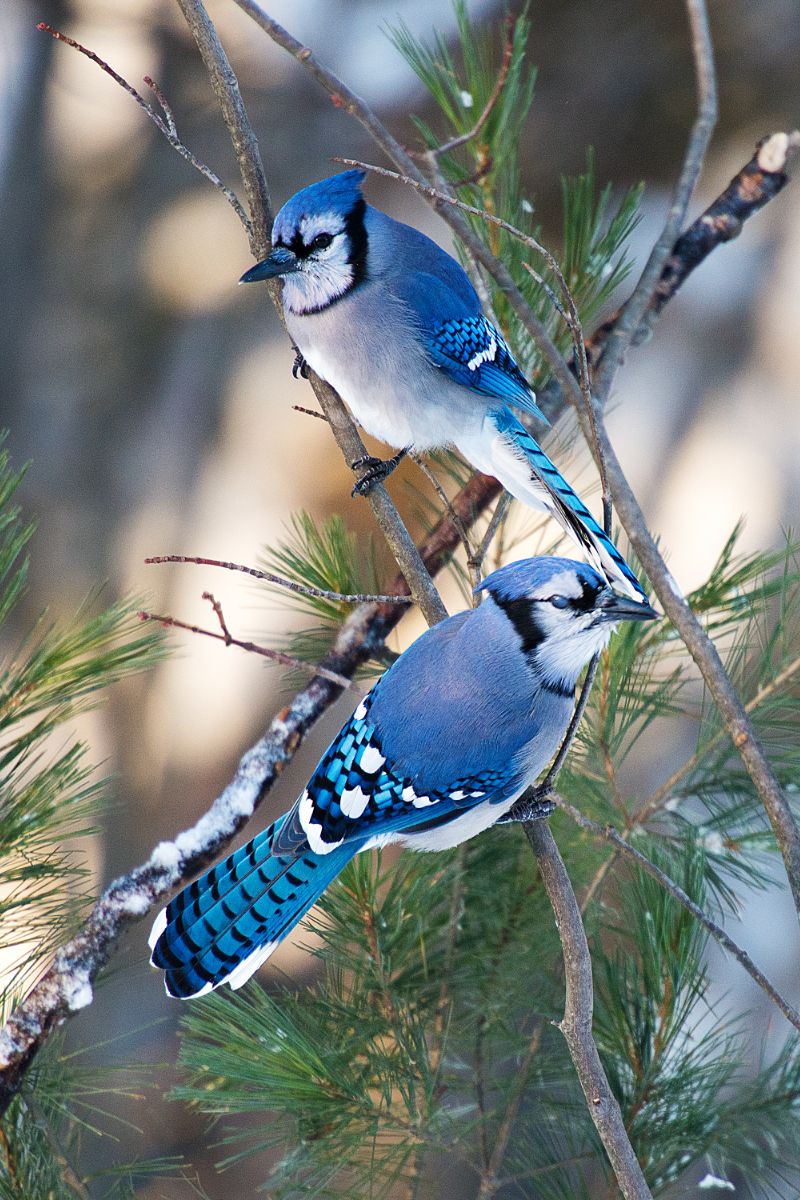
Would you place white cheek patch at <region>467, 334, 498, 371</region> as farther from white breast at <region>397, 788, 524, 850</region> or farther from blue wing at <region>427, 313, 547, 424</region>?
white breast at <region>397, 788, 524, 850</region>

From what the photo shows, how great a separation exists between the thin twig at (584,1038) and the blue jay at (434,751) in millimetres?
47

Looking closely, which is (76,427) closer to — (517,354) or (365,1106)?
(517,354)

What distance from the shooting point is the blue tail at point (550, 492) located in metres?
0.50

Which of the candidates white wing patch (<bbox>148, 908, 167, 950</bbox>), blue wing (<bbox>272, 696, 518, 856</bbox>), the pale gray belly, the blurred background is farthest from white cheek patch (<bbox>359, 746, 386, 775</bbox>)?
the blurred background

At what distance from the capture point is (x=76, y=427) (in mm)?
1603

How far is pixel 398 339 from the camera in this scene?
0.70 metres

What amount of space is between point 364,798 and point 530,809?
9 centimetres

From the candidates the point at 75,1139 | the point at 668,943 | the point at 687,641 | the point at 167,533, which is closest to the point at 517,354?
the point at 687,641

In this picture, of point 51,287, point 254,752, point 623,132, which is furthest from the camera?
point 51,287

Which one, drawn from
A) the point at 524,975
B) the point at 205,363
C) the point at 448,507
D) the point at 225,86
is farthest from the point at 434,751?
the point at 205,363

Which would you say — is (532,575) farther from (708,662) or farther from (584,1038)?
(584,1038)

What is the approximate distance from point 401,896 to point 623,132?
1.15m

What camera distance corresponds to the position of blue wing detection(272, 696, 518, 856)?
0.53 m

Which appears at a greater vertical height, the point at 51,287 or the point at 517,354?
the point at 51,287
